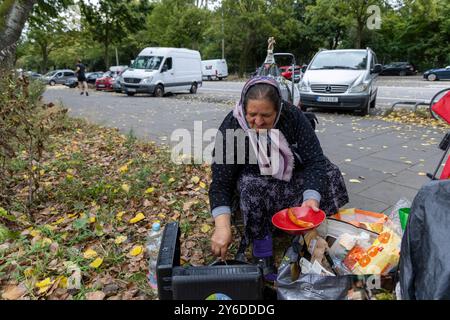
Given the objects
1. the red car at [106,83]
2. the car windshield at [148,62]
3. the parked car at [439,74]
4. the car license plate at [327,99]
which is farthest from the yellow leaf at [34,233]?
the parked car at [439,74]

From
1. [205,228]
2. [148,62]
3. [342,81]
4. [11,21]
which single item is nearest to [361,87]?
[342,81]

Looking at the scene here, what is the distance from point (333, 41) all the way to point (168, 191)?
3888cm

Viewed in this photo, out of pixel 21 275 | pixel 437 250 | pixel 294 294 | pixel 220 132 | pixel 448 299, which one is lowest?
pixel 21 275

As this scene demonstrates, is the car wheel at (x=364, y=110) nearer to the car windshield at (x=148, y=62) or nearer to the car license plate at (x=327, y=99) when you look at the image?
the car license plate at (x=327, y=99)

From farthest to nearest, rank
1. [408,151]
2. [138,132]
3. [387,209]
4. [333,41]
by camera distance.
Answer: [333,41], [138,132], [408,151], [387,209]

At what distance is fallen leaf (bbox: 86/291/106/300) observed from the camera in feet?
7.55

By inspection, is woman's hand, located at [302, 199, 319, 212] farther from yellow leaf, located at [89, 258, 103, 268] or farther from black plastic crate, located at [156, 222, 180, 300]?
yellow leaf, located at [89, 258, 103, 268]

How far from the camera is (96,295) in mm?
2324

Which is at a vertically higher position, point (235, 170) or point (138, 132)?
point (235, 170)

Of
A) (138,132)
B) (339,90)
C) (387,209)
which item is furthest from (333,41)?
(387,209)

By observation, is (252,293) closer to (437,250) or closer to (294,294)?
(294,294)

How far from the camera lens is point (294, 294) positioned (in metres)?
1.85

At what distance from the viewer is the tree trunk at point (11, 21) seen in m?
5.86

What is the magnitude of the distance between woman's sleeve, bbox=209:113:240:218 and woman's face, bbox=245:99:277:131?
24 centimetres
